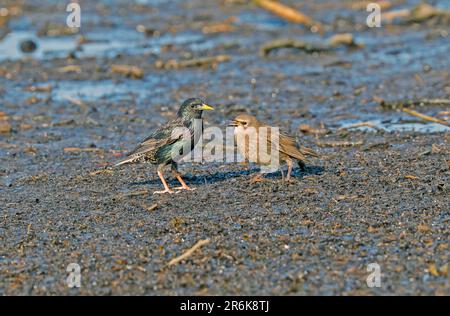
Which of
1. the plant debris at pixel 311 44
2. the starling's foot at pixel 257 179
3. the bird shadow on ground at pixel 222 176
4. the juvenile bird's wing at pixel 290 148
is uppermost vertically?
the plant debris at pixel 311 44

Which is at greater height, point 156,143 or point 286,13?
point 286,13

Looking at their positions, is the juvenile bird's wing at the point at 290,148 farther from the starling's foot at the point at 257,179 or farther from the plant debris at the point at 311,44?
the plant debris at the point at 311,44

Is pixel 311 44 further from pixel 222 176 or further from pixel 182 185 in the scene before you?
pixel 182 185

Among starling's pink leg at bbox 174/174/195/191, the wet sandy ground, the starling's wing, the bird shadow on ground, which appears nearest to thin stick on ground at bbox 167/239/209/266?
the wet sandy ground

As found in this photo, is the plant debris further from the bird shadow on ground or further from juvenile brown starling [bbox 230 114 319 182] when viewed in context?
juvenile brown starling [bbox 230 114 319 182]

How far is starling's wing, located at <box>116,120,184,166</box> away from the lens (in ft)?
32.5

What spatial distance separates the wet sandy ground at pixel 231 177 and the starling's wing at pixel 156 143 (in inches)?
16.4

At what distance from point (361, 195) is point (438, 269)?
229 cm

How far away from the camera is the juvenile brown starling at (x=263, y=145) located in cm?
977

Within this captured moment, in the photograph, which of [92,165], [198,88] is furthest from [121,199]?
[198,88]

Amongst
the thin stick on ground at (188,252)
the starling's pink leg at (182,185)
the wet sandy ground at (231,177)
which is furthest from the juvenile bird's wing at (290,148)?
the thin stick on ground at (188,252)

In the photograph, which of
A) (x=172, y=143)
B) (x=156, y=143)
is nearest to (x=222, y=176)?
(x=172, y=143)

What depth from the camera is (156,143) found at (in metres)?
9.92

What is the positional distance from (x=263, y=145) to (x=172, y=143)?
1031 millimetres
